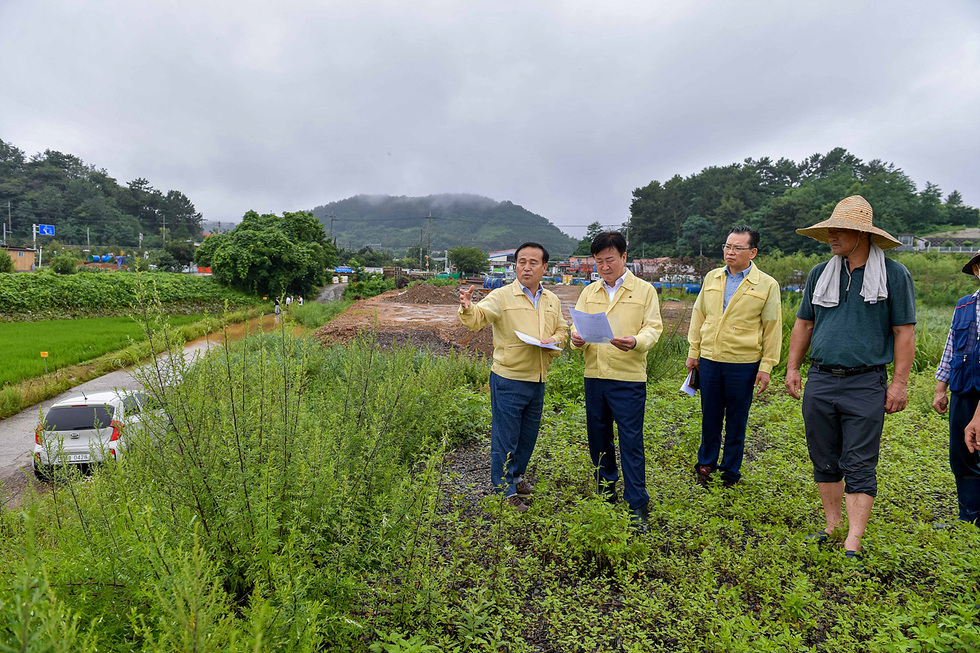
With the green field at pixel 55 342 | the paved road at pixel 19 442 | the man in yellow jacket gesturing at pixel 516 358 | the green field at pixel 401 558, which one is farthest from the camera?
the green field at pixel 55 342

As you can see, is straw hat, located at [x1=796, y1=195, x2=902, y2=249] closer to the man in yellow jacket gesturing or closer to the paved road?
the man in yellow jacket gesturing

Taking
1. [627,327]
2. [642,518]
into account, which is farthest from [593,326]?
[642,518]

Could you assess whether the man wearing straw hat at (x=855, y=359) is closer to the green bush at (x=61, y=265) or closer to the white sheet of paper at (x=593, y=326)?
the white sheet of paper at (x=593, y=326)

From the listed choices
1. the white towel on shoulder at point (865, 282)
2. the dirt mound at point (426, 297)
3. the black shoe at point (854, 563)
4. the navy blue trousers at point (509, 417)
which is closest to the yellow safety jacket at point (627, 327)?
the navy blue trousers at point (509, 417)

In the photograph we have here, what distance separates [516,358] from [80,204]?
3737 inches

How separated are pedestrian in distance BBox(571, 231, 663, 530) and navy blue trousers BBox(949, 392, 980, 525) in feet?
6.01

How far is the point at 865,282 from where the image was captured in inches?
108

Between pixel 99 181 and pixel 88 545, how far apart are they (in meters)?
106

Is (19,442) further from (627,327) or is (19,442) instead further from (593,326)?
(627,327)

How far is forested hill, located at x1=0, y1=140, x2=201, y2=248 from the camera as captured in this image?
69.2 m

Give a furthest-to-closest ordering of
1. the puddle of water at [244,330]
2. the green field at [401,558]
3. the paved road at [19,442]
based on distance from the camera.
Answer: the paved road at [19,442]
the puddle of water at [244,330]
the green field at [401,558]

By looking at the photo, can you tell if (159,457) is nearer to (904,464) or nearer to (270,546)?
(270,546)

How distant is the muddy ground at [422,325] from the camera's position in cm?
1007

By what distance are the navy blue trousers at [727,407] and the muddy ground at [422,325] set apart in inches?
48.5
